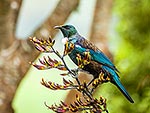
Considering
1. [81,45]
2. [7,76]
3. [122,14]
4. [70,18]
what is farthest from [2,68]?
[81,45]

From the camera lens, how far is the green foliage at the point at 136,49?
66.7 inches

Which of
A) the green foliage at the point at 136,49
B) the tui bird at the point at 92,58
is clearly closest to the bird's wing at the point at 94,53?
the tui bird at the point at 92,58

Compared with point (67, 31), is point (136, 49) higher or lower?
higher

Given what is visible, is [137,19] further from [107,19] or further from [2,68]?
[2,68]

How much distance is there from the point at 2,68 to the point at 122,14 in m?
0.61

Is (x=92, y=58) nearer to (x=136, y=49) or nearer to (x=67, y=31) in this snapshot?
(x=67, y=31)

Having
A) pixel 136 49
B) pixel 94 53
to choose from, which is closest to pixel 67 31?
pixel 94 53

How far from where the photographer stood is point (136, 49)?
183 cm

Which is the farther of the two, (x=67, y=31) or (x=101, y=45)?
(x=101, y=45)

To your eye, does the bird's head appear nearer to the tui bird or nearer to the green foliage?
the tui bird

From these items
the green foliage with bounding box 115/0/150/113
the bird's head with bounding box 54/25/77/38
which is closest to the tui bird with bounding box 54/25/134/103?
the bird's head with bounding box 54/25/77/38

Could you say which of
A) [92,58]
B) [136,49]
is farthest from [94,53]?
[136,49]

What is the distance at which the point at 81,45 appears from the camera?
2.76 feet

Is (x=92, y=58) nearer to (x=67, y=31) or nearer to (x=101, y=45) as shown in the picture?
(x=67, y=31)
